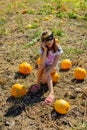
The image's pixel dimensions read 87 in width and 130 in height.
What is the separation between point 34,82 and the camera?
6043mm

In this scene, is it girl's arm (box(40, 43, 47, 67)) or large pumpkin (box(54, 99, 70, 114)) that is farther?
girl's arm (box(40, 43, 47, 67))

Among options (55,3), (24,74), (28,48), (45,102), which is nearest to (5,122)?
(45,102)

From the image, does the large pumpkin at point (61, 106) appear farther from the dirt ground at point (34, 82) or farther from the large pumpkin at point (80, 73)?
the large pumpkin at point (80, 73)

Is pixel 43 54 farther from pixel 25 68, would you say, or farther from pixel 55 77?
pixel 25 68

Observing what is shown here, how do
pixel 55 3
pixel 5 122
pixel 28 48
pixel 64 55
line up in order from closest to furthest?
1. pixel 5 122
2. pixel 64 55
3. pixel 28 48
4. pixel 55 3

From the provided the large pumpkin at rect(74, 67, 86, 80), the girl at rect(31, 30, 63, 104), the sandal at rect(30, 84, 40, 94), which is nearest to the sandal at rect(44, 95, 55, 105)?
the girl at rect(31, 30, 63, 104)

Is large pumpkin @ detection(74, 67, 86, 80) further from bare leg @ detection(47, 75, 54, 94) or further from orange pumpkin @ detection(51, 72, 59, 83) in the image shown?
bare leg @ detection(47, 75, 54, 94)

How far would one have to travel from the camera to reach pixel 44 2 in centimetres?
1077

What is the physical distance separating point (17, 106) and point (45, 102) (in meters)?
0.45

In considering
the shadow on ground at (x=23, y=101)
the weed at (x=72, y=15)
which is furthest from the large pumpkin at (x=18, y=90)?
the weed at (x=72, y=15)

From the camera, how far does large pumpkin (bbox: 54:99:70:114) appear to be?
5031 mm

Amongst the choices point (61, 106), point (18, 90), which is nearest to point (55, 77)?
point (18, 90)

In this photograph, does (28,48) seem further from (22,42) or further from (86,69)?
(86,69)

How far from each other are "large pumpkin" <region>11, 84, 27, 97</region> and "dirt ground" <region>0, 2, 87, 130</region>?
0.28 feet
